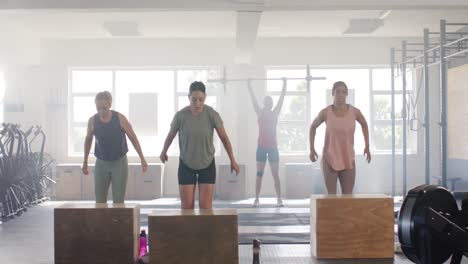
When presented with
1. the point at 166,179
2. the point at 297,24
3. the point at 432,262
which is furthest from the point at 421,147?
the point at 432,262

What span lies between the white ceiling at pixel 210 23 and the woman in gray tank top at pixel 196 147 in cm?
376

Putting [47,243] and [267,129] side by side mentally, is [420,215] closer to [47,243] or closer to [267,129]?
[47,243]

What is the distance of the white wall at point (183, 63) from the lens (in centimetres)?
898

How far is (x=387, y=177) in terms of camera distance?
349 inches

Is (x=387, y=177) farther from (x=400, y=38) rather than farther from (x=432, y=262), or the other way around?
(x=432, y=262)

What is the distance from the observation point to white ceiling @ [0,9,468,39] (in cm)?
781

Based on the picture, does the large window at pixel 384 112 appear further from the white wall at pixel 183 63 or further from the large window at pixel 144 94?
the large window at pixel 144 94

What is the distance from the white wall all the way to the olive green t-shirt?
479 centimetres

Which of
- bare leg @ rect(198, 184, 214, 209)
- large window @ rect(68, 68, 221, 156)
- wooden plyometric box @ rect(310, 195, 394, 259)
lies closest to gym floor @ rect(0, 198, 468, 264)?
wooden plyometric box @ rect(310, 195, 394, 259)

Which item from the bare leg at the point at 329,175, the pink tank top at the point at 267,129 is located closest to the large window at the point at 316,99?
the pink tank top at the point at 267,129

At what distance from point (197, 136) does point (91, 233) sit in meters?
0.97

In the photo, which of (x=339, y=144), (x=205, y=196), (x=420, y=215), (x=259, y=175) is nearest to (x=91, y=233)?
(x=205, y=196)

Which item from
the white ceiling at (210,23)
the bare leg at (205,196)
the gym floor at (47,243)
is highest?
the white ceiling at (210,23)

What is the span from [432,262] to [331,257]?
46.7 inches
